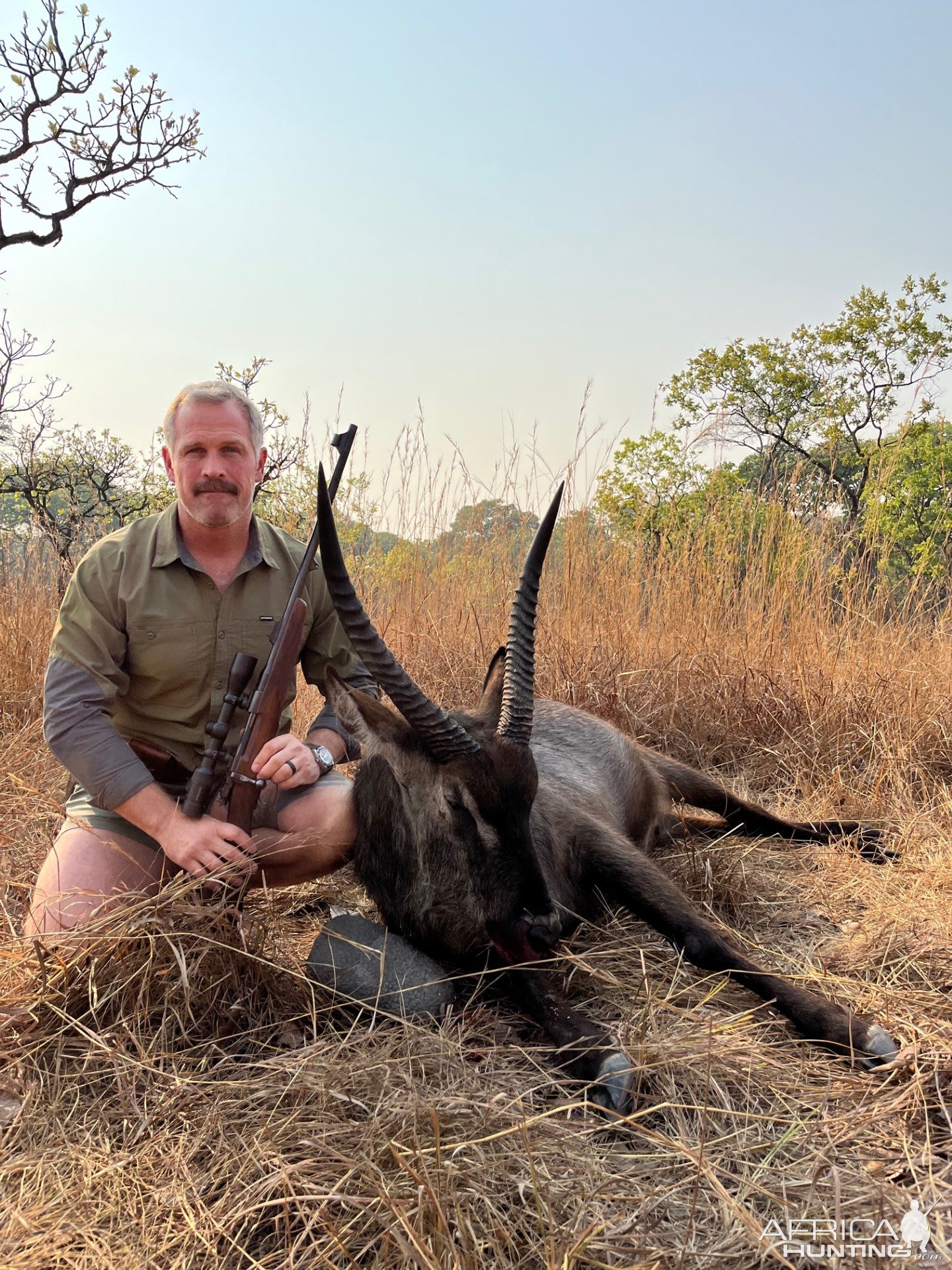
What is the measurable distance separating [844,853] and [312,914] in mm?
2633

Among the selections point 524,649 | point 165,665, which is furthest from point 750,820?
point 165,665

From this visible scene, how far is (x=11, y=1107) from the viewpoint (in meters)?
2.41

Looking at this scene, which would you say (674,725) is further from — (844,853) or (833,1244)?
(833,1244)

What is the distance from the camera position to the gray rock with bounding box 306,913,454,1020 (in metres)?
2.91

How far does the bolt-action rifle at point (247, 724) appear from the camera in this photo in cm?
312

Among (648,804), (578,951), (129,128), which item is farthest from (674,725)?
(129,128)

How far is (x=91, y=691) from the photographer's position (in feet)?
10.6

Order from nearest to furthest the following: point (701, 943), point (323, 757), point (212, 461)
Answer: point (701, 943)
point (212, 461)
point (323, 757)

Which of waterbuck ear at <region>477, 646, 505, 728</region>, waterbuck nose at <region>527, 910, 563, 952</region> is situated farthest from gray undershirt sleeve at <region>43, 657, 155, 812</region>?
waterbuck nose at <region>527, 910, 563, 952</region>

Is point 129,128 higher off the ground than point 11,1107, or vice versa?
point 129,128

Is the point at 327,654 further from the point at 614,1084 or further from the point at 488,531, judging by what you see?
the point at 488,531

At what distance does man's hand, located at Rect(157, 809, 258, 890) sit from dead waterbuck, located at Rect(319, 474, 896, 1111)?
0.50m

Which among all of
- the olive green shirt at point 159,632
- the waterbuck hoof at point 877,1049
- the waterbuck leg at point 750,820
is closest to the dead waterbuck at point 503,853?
the waterbuck hoof at point 877,1049

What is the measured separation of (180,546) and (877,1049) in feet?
10.0
